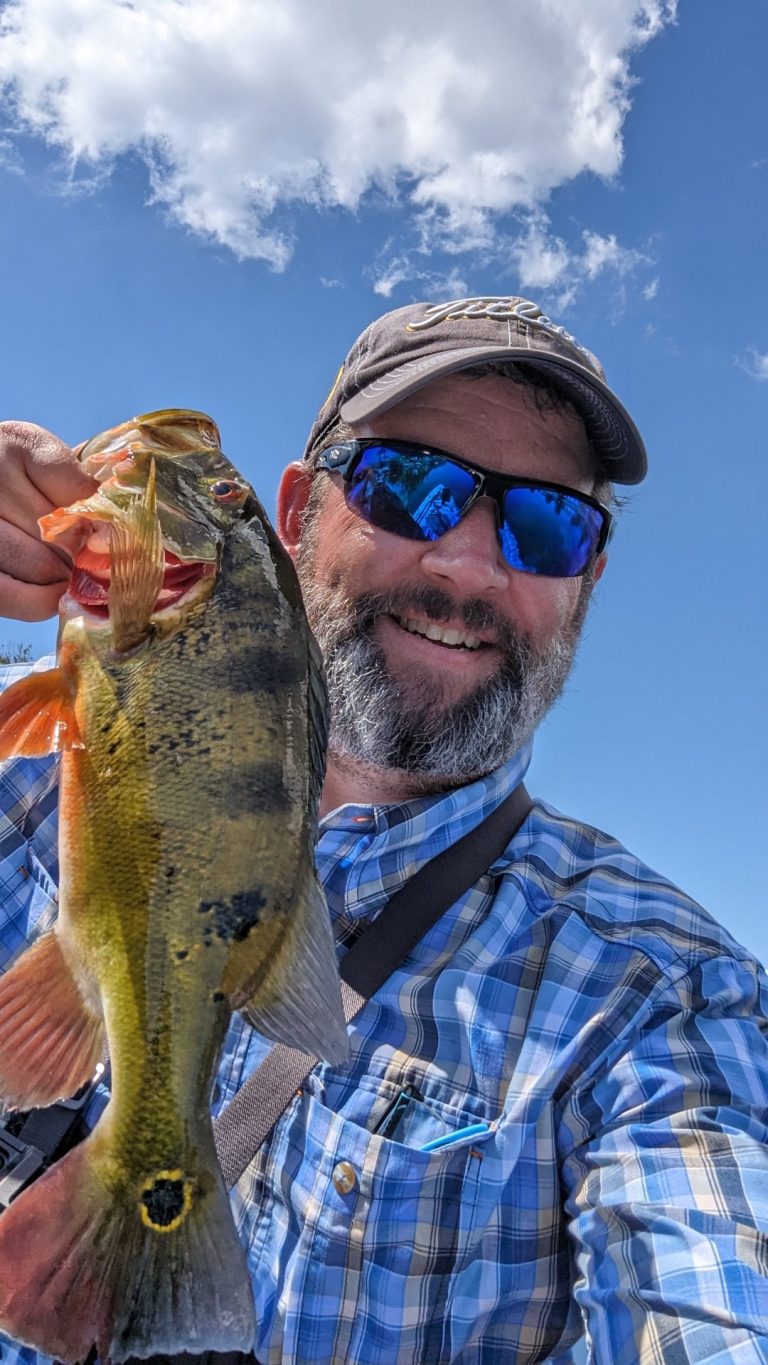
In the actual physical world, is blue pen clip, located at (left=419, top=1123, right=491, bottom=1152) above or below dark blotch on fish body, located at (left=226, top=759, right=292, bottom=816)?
below

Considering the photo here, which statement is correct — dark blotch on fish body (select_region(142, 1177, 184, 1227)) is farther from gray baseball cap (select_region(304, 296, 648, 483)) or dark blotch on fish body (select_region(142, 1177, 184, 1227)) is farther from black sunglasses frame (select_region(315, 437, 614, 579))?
gray baseball cap (select_region(304, 296, 648, 483))

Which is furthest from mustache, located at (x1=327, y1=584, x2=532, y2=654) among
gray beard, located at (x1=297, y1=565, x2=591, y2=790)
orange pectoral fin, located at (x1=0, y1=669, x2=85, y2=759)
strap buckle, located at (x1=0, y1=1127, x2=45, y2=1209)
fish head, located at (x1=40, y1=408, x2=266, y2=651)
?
strap buckle, located at (x1=0, y1=1127, x2=45, y2=1209)

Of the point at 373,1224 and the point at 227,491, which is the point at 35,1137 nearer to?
the point at 373,1224

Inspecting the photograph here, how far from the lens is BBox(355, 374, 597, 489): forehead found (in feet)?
12.3

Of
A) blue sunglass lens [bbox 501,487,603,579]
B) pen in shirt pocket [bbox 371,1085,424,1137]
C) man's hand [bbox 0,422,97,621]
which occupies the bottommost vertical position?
pen in shirt pocket [bbox 371,1085,424,1137]

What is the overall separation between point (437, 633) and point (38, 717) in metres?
1.90

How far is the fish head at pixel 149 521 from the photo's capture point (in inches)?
82.7

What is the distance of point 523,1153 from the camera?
8.79 feet

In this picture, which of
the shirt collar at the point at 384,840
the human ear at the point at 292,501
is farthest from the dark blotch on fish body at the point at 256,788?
the human ear at the point at 292,501

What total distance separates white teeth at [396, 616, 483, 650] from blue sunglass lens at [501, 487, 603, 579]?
0.35m

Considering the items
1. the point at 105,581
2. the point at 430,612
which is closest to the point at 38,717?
the point at 105,581

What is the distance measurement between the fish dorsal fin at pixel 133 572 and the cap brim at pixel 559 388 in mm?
1786

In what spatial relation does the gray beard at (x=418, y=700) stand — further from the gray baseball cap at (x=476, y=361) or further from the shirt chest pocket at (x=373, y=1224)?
the shirt chest pocket at (x=373, y=1224)

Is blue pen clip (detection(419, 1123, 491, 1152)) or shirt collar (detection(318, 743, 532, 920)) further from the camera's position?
shirt collar (detection(318, 743, 532, 920))
